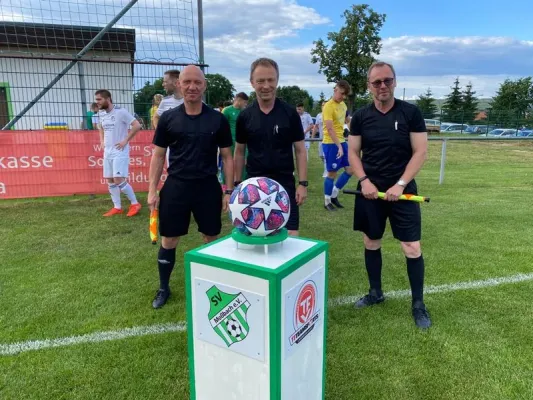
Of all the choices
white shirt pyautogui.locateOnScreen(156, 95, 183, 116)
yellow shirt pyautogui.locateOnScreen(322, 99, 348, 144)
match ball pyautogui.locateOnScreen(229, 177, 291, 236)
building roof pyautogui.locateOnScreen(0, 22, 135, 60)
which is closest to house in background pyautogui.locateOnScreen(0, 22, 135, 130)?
building roof pyautogui.locateOnScreen(0, 22, 135, 60)

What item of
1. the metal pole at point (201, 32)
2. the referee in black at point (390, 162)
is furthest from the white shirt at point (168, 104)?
the referee in black at point (390, 162)

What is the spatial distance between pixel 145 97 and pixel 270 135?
4923 mm

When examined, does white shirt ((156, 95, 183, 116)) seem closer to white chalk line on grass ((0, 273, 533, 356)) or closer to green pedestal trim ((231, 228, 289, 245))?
white chalk line on grass ((0, 273, 533, 356))

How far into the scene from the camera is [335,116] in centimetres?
669

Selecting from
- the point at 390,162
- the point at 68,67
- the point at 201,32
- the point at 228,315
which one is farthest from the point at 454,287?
the point at 68,67

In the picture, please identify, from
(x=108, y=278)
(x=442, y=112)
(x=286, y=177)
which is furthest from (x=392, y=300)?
(x=442, y=112)

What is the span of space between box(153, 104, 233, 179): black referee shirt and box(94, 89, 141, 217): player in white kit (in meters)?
3.37

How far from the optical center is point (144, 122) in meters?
7.76

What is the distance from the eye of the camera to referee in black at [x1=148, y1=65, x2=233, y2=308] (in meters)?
3.17

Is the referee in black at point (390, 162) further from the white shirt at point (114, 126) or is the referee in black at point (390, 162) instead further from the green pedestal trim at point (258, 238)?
the white shirt at point (114, 126)

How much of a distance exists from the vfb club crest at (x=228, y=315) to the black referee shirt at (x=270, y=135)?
5.06ft

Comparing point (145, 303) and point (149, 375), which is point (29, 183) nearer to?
point (145, 303)

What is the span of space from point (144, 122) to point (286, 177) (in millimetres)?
5276

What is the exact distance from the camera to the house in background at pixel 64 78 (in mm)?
6867
